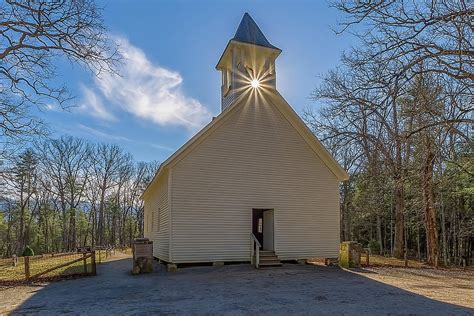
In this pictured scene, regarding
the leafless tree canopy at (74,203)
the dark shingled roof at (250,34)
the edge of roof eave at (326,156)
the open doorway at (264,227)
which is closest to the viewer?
the open doorway at (264,227)

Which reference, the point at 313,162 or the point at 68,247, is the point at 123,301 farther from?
the point at 68,247

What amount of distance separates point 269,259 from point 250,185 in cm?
286

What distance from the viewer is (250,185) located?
14.3 m

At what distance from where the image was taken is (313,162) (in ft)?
50.9

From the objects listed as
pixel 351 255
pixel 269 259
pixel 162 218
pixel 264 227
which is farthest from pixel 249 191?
pixel 351 255

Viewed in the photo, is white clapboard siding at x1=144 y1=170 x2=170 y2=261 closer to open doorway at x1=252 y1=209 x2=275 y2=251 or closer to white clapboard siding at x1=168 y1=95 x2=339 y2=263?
white clapboard siding at x1=168 y1=95 x2=339 y2=263

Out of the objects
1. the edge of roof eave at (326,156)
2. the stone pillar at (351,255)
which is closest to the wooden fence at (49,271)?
the edge of roof eave at (326,156)

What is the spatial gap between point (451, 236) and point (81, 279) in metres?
30.4

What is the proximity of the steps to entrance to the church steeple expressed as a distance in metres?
6.70

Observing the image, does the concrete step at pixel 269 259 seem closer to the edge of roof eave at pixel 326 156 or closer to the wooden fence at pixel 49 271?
the edge of roof eave at pixel 326 156

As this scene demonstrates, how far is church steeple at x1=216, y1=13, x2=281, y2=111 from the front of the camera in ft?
53.6

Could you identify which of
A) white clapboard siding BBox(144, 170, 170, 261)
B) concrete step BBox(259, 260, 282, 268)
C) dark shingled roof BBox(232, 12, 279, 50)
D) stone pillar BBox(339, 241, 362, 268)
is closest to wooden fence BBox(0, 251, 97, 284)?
white clapboard siding BBox(144, 170, 170, 261)

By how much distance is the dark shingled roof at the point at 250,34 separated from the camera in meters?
16.6

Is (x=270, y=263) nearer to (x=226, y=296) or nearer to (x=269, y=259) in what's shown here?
(x=269, y=259)
